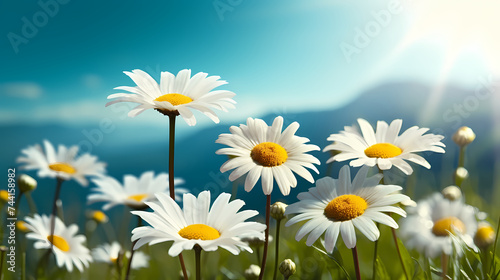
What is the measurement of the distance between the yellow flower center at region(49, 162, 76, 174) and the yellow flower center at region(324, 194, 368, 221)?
0.48 meters

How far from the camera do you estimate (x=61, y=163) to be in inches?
36.4

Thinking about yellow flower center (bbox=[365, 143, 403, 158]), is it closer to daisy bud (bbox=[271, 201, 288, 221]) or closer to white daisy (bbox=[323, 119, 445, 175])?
white daisy (bbox=[323, 119, 445, 175])

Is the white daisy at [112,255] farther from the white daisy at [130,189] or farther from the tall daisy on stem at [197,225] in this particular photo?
the tall daisy on stem at [197,225]

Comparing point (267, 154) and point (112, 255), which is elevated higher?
point (267, 154)

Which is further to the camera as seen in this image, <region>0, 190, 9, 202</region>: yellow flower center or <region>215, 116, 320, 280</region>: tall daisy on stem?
<region>0, 190, 9, 202</region>: yellow flower center

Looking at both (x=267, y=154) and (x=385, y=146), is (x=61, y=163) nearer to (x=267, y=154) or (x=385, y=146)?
(x=267, y=154)

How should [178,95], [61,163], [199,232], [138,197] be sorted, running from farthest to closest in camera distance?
[61,163] → [138,197] → [178,95] → [199,232]

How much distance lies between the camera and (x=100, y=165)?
91 cm

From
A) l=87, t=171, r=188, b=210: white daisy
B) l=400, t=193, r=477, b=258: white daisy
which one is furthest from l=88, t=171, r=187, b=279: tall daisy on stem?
l=400, t=193, r=477, b=258: white daisy

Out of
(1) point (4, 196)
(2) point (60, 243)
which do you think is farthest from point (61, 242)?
(1) point (4, 196)

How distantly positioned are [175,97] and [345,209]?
26 centimetres

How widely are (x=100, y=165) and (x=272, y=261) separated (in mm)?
400

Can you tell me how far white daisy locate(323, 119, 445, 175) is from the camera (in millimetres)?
653

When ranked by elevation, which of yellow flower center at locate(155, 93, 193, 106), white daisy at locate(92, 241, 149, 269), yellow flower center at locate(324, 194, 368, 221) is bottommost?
→ white daisy at locate(92, 241, 149, 269)
